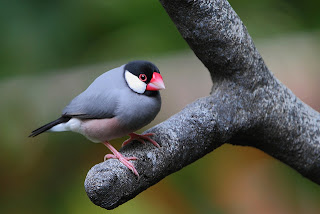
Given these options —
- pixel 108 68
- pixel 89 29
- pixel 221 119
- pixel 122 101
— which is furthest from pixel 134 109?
pixel 89 29

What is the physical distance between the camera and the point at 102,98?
0.86 m

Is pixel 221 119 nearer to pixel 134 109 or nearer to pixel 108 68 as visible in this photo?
pixel 134 109

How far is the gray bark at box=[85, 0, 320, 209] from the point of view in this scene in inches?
30.7

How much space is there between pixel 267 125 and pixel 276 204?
71 centimetres

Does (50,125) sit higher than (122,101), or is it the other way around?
(122,101)

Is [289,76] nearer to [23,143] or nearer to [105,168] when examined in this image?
[23,143]

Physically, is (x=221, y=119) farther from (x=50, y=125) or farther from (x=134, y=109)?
(x=50, y=125)

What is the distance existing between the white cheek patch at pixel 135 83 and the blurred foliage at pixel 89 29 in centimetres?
83

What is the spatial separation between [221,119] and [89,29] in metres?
0.95

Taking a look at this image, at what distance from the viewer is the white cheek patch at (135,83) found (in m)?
0.85

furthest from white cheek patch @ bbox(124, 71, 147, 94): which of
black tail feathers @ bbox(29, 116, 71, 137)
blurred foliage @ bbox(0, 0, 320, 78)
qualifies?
blurred foliage @ bbox(0, 0, 320, 78)

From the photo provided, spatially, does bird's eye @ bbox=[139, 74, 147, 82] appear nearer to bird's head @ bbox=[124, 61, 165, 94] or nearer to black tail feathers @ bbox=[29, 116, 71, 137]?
bird's head @ bbox=[124, 61, 165, 94]

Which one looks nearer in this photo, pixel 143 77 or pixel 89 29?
pixel 143 77

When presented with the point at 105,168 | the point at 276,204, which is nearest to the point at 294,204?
the point at 276,204
